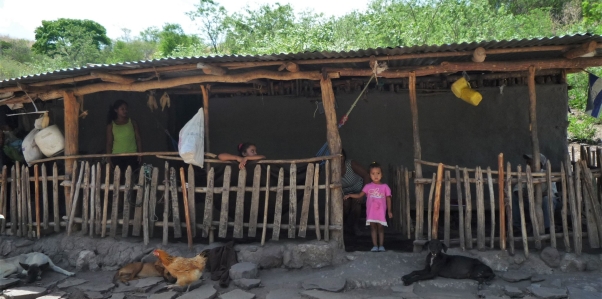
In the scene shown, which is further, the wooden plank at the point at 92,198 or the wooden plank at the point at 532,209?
the wooden plank at the point at 92,198

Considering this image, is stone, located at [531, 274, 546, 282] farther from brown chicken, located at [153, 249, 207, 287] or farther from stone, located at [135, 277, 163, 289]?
stone, located at [135, 277, 163, 289]

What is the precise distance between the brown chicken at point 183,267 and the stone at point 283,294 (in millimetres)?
889

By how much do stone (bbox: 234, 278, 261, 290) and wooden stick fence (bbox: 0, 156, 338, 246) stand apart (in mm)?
626

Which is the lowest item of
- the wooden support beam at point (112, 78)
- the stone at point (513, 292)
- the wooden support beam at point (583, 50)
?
the stone at point (513, 292)

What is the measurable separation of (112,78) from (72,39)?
30288 mm

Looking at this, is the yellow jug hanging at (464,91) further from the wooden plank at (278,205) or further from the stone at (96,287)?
the stone at (96,287)

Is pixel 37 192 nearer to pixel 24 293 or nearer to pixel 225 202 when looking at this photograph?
pixel 24 293

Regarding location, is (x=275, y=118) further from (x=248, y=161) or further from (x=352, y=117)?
(x=248, y=161)

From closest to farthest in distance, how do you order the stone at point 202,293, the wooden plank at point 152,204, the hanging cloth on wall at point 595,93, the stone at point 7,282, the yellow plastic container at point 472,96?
the stone at point 202,293 < the stone at point 7,282 < the yellow plastic container at point 472,96 < the wooden plank at point 152,204 < the hanging cloth on wall at point 595,93

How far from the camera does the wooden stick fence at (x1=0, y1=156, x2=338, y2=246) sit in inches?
232

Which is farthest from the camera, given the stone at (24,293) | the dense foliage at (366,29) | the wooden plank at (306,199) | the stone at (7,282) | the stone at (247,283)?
the dense foliage at (366,29)

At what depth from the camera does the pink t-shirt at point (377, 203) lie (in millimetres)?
5930

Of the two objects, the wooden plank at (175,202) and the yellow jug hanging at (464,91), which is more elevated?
the yellow jug hanging at (464,91)

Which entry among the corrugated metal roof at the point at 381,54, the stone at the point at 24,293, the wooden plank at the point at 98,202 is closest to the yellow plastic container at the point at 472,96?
the corrugated metal roof at the point at 381,54
